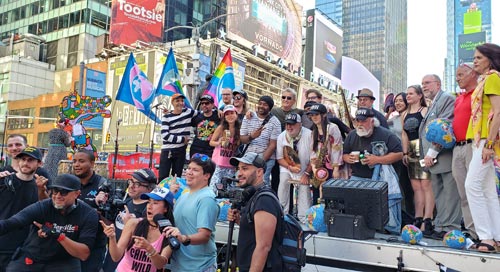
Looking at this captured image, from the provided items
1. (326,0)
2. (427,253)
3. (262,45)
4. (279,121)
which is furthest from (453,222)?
(326,0)

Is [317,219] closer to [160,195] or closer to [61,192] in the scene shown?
[160,195]

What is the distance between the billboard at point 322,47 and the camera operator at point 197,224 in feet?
225

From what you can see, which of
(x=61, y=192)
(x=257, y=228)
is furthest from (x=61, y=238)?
(x=257, y=228)

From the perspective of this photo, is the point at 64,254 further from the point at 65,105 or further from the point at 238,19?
the point at 238,19

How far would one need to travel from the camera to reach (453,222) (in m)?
4.89

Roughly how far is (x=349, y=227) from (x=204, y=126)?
11.8 ft

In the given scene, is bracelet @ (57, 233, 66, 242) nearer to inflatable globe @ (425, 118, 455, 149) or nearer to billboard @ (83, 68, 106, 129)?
inflatable globe @ (425, 118, 455, 149)

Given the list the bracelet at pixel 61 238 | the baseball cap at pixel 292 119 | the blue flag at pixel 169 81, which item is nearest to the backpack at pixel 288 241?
the bracelet at pixel 61 238

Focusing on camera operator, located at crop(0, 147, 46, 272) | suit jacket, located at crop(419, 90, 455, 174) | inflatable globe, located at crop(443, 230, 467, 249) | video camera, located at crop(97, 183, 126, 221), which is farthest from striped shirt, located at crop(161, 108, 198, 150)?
inflatable globe, located at crop(443, 230, 467, 249)

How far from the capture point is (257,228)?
3479mm

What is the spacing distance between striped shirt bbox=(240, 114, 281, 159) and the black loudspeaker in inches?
77.9

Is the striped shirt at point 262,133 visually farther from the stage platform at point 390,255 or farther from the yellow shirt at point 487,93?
the yellow shirt at point 487,93

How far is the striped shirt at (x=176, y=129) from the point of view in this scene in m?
7.30

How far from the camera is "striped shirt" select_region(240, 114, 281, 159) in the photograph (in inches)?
263
